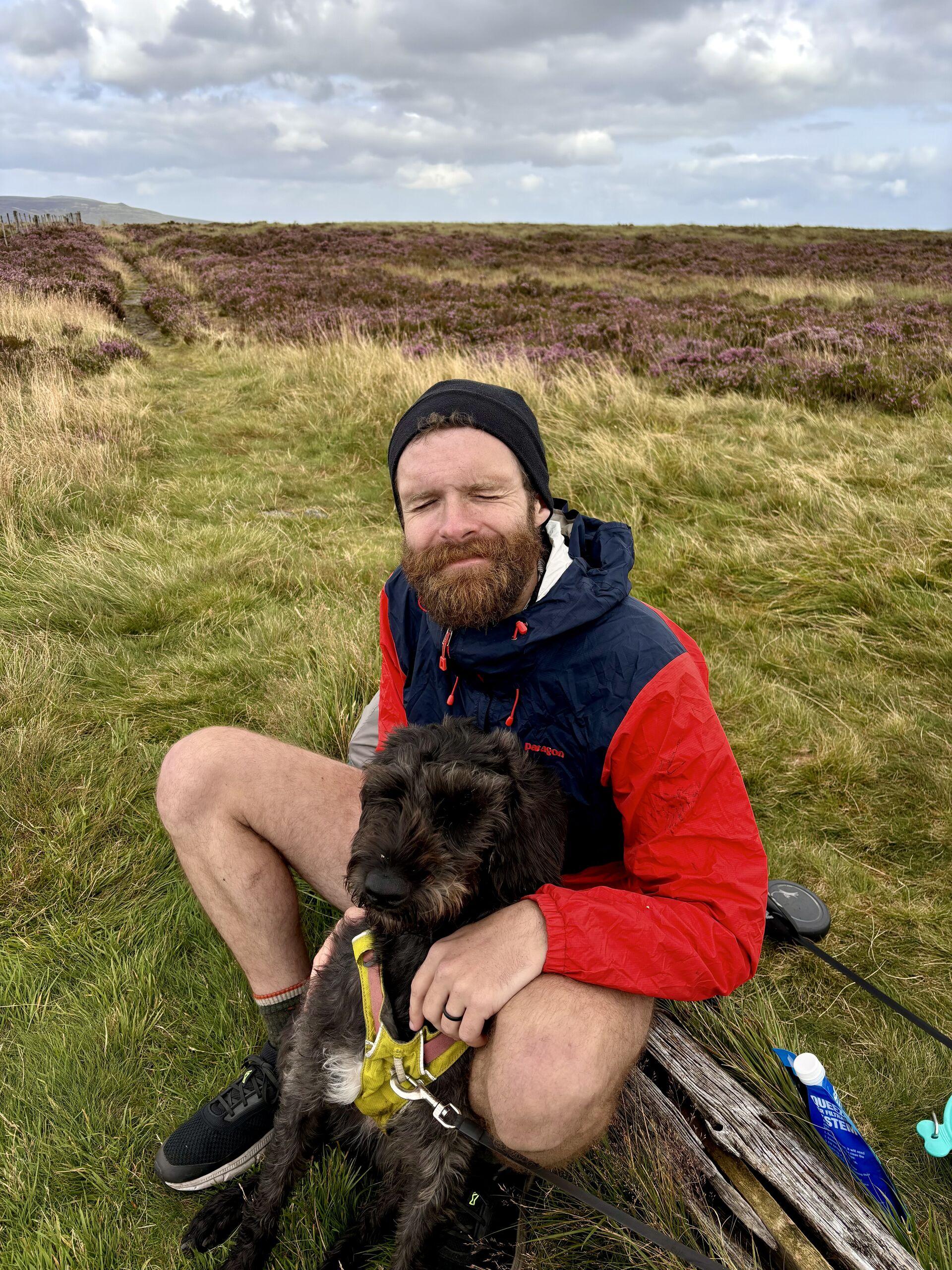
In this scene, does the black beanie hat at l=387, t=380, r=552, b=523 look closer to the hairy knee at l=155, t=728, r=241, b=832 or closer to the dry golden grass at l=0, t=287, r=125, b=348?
the hairy knee at l=155, t=728, r=241, b=832

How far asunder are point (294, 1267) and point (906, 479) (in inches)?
293

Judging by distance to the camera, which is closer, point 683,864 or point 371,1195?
point 683,864

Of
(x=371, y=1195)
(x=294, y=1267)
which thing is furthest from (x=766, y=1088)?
(x=294, y=1267)

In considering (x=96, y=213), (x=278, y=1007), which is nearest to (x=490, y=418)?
(x=278, y=1007)

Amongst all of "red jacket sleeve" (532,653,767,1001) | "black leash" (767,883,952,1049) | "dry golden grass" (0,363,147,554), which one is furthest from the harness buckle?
"dry golden grass" (0,363,147,554)

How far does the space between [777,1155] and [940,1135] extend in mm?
512

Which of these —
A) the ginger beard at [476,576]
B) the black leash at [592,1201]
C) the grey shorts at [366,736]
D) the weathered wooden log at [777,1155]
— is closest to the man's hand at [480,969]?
the black leash at [592,1201]

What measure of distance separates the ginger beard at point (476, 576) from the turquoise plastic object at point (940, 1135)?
→ 1.77 metres

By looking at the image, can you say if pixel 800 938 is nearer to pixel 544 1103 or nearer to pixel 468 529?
pixel 544 1103

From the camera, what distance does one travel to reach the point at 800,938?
2.73 meters

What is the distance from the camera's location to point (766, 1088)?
6.90ft

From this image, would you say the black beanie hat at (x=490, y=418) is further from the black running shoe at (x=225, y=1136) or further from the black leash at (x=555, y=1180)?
the black running shoe at (x=225, y=1136)

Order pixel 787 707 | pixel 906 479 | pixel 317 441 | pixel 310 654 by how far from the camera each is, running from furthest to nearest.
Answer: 1. pixel 317 441
2. pixel 906 479
3. pixel 310 654
4. pixel 787 707

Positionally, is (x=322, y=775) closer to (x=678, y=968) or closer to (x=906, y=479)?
(x=678, y=968)
